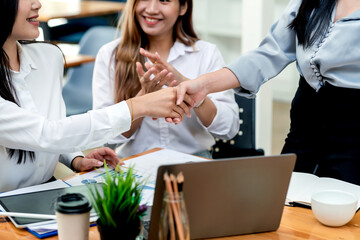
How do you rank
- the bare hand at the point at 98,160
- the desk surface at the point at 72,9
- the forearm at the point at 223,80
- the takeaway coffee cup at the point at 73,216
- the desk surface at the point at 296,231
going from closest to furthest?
1. the takeaway coffee cup at the point at 73,216
2. the desk surface at the point at 296,231
3. the bare hand at the point at 98,160
4. the forearm at the point at 223,80
5. the desk surface at the point at 72,9

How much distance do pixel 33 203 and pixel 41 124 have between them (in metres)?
0.28

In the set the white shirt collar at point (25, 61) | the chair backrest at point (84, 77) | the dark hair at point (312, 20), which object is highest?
the dark hair at point (312, 20)

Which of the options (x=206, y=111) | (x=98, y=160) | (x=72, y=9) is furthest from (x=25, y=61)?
(x=72, y=9)

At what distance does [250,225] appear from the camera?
129 centimetres

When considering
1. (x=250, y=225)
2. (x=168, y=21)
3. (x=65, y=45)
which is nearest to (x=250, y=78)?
(x=168, y=21)

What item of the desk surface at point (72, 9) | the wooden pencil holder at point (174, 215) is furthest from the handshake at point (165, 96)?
the desk surface at point (72, 9)

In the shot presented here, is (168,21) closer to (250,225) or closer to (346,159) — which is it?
(346,159)

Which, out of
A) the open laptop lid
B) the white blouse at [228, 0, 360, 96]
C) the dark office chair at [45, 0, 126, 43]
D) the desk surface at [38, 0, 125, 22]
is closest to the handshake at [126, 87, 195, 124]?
the white blouse at [228, 0, 360, 96]

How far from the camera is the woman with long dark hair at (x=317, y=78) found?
172 cm

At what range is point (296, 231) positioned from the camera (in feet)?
4.34

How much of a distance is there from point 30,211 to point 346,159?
39.6 inches

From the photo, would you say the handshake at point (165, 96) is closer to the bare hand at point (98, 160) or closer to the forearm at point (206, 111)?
the forearm at point (206, 111)

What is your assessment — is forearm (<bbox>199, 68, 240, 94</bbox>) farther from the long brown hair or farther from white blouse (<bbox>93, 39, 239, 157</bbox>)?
the long brown hair

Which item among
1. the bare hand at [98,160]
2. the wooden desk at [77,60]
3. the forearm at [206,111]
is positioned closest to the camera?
the bare hand at [98,160]
